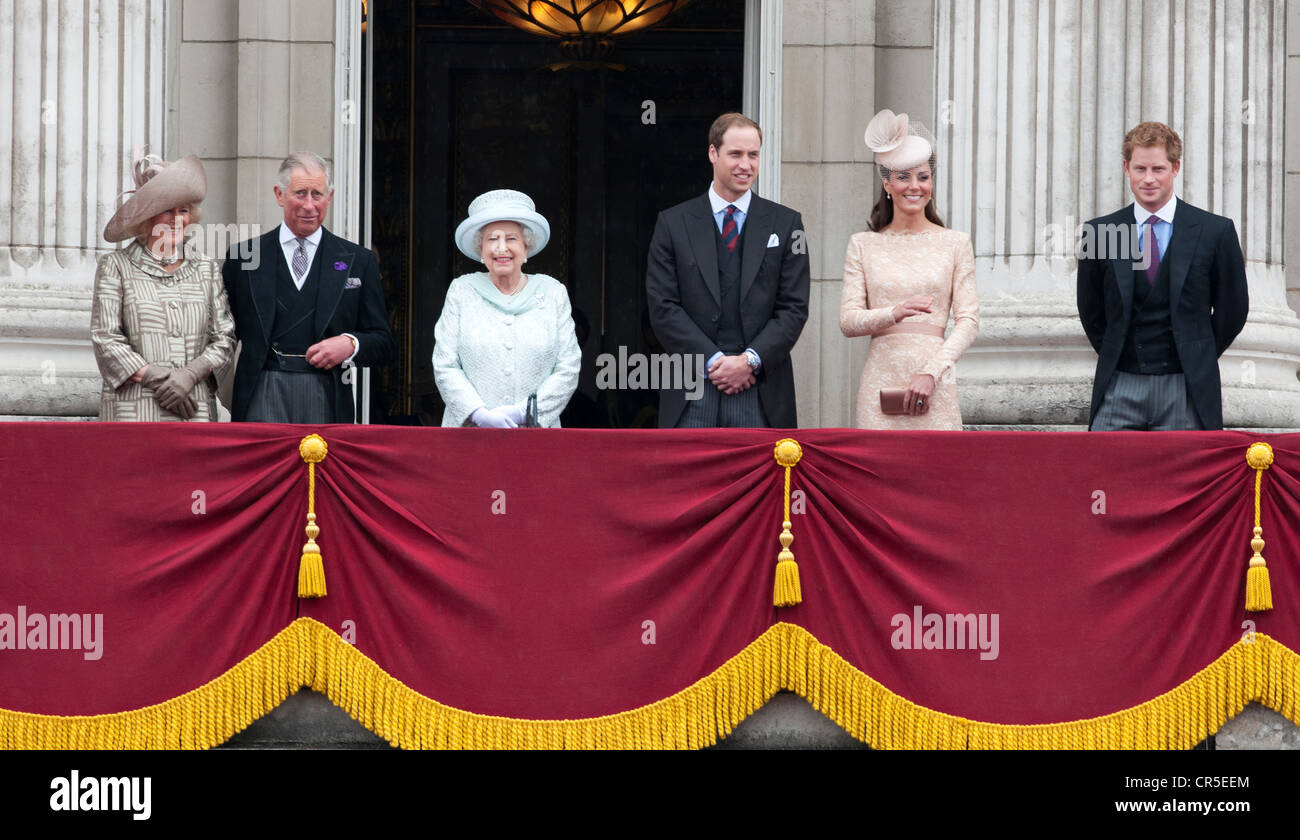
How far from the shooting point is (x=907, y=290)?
8.55 meters

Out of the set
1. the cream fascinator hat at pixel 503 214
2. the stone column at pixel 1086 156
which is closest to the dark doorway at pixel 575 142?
the stone column at pixel 1086 156

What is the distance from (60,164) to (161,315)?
226cm

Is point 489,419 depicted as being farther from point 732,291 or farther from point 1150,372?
point 1150,372

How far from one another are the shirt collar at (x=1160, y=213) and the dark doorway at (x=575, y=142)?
7448mm

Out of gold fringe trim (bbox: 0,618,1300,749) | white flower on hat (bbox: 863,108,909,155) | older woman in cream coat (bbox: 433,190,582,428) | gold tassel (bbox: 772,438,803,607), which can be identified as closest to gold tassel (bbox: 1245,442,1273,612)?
gold fringe trim (bbox: 0,618,1300,749)

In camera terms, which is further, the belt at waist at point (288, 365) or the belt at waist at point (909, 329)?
the belt at waist at point (288, 365)

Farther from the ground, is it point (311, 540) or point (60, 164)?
point (60, 164)

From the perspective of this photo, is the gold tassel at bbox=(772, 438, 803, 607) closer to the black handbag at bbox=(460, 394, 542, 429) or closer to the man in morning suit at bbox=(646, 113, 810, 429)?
the man in morning suit at bbox=(646, 113, 810, 429)

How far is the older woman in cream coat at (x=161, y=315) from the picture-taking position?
8.39 meters

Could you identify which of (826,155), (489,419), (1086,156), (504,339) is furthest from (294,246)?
(1086,156)

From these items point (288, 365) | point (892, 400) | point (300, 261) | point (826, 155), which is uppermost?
point (826, 155)

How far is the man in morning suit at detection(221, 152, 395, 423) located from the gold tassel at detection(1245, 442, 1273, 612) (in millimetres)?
3851

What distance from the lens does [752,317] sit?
8.48 meters

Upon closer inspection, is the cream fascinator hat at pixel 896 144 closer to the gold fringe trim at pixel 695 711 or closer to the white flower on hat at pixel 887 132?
the white flower on hat at pixel 887 132
